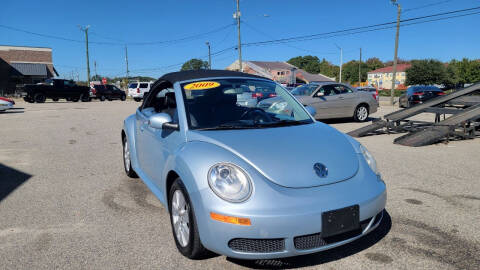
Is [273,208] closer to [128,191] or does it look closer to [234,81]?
[234,81]

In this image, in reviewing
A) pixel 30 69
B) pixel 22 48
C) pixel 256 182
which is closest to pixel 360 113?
pixel 256 182

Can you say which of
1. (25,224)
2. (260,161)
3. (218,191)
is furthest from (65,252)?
(260,161)

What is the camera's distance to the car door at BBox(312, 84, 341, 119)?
12.5 metres

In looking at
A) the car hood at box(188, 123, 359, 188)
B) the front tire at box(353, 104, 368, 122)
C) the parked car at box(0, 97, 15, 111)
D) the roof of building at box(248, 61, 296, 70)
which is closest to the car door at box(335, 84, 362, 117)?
the front tire at box(353, 104, 368, 122)

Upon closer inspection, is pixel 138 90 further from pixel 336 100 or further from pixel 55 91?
pixel 336 100

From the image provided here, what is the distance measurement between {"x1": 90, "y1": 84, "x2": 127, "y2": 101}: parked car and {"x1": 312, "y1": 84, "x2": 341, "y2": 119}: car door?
2792cm

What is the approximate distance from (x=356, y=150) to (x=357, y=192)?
0.61m

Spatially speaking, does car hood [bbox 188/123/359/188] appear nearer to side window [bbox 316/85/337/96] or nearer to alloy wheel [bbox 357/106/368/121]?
side window [bbox 316/85/337/96]

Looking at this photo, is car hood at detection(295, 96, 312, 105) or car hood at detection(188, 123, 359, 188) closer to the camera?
car hood at detection(188, 123, 359, 188)

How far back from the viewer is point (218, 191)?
2488 millimetres

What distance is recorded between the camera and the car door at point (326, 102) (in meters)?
12.5

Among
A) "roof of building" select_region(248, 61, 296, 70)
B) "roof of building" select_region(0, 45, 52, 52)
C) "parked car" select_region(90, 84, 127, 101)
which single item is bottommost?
"parked car" select_region(90, 84, 127, 101)

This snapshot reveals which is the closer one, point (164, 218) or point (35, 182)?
point (164, 218)

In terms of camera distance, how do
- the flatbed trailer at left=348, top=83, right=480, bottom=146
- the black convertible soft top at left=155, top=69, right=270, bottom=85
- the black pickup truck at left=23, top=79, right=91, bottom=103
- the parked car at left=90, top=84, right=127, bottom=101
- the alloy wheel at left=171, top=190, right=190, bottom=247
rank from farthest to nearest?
the parked car at left=90, top=84, right=127, bottom=101 < the black pickup truck at left=23, top=79, right=91, bottom=103 < the flatbed trailer at left=348, top=83, right=480, bottom=146 < the black convertible soft top at left=155, top=69, right=270, bottom=85 < the alloy wheel at left=171, top=190, right=190, bottom=247
